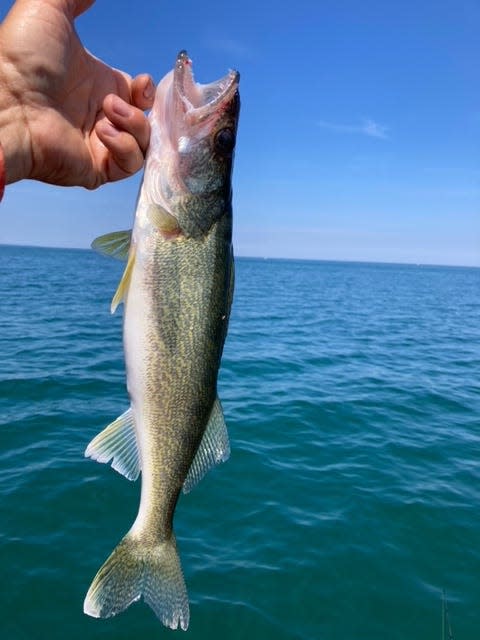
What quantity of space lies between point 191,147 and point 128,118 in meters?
0.38

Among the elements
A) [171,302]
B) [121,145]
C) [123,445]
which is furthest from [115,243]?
[123,445]

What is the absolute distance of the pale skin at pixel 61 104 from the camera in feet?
9.48

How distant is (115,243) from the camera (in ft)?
9.22

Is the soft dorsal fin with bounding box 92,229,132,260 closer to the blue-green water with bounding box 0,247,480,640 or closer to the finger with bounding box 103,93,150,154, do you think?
the finger with bounding box 103,93,150,154

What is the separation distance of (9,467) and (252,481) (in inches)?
160

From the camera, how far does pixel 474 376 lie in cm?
1719

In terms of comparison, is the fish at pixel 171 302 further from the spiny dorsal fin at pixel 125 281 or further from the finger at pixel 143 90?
the finger at pixel 143 90

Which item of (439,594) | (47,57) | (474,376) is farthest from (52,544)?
(474,376)

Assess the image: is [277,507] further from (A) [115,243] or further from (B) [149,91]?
(B) [149,91]

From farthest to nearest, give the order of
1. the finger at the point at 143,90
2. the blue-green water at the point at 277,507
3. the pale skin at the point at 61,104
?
the blue-green water at the point at 277,507, the finger at the point at 143,90, the pale skin at the point at 61,104

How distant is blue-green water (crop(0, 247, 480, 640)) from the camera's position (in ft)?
19.5

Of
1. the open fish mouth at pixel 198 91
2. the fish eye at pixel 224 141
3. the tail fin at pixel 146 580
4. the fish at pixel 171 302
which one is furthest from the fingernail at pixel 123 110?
the tail fin at pixel 146 580

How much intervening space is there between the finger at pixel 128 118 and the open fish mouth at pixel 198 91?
0.89 ft

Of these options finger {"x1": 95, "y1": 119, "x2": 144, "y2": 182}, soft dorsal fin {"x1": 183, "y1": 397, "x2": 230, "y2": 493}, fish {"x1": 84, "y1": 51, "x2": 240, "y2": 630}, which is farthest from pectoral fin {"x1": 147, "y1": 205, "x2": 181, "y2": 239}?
soft dorsal fin {"x1": 183, "y1": 397, "x2": 230, "y2": 493}
